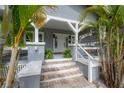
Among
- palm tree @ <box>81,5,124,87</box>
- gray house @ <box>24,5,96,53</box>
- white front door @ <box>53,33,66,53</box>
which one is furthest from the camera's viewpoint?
white front door @ <box>53,33,66,53</box>

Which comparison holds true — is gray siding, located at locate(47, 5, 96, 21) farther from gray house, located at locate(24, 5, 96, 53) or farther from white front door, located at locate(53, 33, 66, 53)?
white front door, located at locate(53, 33, 66, 53)

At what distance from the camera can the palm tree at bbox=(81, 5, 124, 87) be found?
19.7ft

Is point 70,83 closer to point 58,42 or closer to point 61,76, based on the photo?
point 61,76

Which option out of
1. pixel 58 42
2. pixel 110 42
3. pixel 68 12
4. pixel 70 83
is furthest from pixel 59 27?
pixel 110 42

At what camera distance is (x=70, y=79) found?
7.38 meters

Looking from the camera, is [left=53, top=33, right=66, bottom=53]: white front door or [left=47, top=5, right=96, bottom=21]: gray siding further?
[left=53, top=33, right=66, bottom=53]: white front door

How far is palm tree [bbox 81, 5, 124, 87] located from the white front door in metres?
8.45

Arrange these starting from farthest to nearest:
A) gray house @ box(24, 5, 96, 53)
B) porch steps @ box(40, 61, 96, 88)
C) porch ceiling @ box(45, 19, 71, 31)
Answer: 1. porch ceiling @ box(45, 19, 71, 31)
2. gray house @ box(24, 5, 96, 53)
3. porch steps @ box(40, 61, 96, 88)

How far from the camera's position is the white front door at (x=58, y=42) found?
14.8 metres

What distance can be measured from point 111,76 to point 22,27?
4.58 metres

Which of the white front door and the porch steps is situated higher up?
the white front door

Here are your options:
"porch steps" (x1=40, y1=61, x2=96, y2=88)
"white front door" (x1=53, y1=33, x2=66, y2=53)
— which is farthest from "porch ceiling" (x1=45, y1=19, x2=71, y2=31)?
"porch steps" (x1=40, y1=61, x2=96, y2=88)

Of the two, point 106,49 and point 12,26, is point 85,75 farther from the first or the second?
point 12,26

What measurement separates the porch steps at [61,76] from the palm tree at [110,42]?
3.79ft
